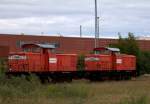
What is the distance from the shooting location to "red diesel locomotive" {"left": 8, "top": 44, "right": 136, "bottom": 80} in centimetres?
4184

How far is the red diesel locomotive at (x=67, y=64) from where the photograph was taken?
4184 centimetres

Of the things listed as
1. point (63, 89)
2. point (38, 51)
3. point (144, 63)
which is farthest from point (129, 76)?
point (63, 89)

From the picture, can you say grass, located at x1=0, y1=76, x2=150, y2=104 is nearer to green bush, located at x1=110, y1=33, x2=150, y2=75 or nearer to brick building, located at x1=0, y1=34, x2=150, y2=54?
green bush, located at x1=110, y1=33, x2=150, y2=75

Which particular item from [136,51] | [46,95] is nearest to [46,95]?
[46,95]

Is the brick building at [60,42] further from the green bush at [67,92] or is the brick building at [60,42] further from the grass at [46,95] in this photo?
the grass at [46,95]

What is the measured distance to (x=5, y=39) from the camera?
277 feet

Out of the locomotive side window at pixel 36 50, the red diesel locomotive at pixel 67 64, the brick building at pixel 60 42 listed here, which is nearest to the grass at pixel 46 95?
the red diesel locomotive at pixel 67 64

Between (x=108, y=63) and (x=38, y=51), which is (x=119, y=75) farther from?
(x=38, y=51)

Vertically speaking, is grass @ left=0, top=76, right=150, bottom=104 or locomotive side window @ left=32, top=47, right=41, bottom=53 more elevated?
locomotive side window @ left=32, top=47, right=41, bottom=53

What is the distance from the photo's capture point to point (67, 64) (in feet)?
152

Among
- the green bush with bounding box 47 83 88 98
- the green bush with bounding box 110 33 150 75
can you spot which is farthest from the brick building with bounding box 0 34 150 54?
the green bush with bounding box 47 83 88 98

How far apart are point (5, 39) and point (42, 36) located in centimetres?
670

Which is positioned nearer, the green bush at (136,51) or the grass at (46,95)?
the grass at (46,95)

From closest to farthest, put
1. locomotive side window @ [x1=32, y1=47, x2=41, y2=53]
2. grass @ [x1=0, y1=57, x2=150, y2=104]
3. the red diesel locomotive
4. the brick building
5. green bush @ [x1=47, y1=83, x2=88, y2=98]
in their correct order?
grass @ [x1=0, y1=57, x2=150, y2=104] → green bush @ [x1=47, y1=83, x2=88, y2=98] → the red diesel locomotive → locomotive side window @ [x1=32, y1=47, x2=41, y2=53] → the brick building
